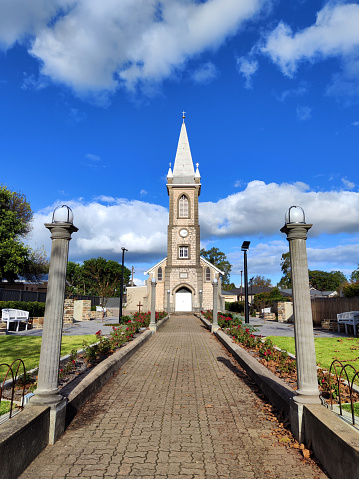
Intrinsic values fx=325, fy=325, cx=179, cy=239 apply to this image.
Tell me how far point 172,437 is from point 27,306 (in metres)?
17.2

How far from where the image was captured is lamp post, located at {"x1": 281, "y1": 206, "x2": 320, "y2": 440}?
12.3 feet

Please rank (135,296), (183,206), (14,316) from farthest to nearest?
(135,296)
(183,206)
(14,316)

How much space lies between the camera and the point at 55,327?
399cm

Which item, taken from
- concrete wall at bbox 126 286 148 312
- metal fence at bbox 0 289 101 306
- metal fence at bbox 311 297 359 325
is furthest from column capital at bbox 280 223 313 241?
concrete wall at bbox 126 286 148 312

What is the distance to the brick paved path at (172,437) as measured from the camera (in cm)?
312

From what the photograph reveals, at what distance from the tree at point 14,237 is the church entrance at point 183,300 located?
15.9m

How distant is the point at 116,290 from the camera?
7431 cm

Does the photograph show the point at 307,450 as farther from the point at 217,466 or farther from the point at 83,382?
the point at 83,382

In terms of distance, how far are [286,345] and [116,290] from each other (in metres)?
Answer: 66.3

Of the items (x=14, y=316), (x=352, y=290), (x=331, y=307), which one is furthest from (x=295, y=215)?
(x=331, y=307)

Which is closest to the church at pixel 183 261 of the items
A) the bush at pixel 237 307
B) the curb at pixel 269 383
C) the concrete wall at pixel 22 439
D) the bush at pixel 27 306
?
the bush at pixel 237 307

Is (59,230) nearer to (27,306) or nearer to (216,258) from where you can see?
(27,306)

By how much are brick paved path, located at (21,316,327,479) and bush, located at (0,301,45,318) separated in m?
13.8

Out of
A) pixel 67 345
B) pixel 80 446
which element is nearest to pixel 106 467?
Result: pixel 80 446
